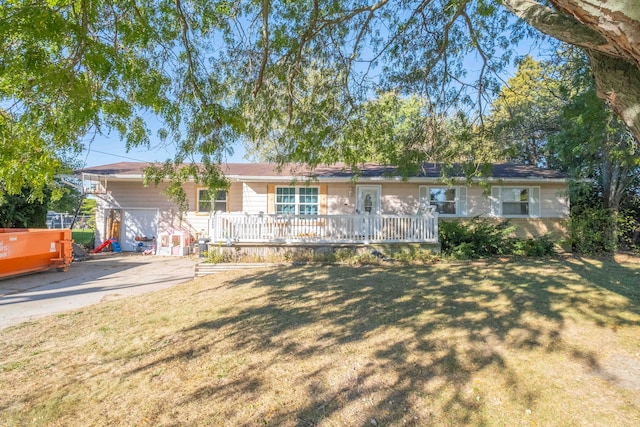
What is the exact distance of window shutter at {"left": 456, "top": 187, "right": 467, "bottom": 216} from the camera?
43.0 ft

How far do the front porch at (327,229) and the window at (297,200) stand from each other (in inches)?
89.3

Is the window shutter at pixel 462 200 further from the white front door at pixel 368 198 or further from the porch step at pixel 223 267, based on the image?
the porch step at pixel 223 267

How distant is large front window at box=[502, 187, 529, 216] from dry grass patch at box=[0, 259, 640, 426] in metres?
6.97

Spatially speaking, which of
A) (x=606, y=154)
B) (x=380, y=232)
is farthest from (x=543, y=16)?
(x=606, y=154)

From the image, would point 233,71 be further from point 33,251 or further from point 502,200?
point 502,200

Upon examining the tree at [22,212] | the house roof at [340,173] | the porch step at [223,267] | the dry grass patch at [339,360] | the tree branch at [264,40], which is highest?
the tree branch at [264,40]

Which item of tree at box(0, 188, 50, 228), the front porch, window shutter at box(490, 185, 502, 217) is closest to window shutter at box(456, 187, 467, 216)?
window shutter at box(490, 185, 502, 217)

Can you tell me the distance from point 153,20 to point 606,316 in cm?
797

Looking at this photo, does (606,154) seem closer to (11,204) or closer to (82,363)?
(82,363)

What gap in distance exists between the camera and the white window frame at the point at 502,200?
42.4 feet

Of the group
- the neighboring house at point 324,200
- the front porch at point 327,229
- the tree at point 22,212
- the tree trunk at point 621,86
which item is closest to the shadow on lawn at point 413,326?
the front porch at point 327,229

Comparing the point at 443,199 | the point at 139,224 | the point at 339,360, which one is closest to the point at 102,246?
the point at 139,224

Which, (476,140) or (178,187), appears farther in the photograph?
(476,140)

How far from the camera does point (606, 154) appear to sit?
1133cm
